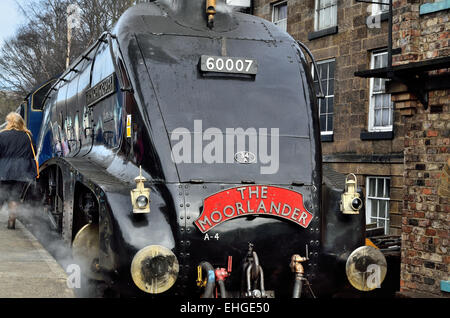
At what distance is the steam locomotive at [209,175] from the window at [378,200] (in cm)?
838

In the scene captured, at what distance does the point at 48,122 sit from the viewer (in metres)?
11.1

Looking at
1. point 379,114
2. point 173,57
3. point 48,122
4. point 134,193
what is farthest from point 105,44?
point 379,114

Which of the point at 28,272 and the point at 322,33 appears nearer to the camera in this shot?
the point at 28,272

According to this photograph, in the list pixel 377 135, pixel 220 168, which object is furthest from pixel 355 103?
pixel 220 168

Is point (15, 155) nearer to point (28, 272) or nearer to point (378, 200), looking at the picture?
point (28, 272)

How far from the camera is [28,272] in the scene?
616 cm

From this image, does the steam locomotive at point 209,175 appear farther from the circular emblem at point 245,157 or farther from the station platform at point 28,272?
the station platform at point 28,272

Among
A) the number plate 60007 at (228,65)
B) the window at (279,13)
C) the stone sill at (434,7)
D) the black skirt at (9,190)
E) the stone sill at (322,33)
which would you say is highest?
the window at (279,13)

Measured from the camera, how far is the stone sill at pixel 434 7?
9469mm

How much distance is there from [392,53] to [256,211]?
6014 mm

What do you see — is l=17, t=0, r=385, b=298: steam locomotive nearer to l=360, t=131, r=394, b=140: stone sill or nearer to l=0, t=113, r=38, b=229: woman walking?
l=0, t=113, r=38, b=229: woman walking

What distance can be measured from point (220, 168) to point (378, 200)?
A: 31.3ft

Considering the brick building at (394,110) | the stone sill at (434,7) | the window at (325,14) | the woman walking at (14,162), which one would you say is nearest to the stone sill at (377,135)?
the brick building at (394,110)
